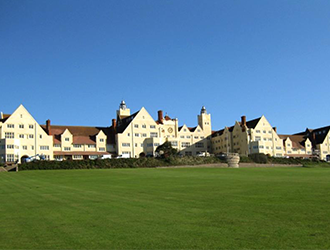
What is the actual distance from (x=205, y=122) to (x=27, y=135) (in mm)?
52338

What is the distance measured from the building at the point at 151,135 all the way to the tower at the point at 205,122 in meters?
0.94

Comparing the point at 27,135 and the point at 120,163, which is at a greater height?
the point at 27,135

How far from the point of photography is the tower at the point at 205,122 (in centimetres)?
11500

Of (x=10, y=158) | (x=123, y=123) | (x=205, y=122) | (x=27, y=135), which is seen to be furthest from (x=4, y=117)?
(x=205, y=122)

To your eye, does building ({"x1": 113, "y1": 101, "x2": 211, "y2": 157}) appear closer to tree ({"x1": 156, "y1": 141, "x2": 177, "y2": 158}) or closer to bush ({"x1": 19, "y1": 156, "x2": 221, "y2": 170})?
tree ({"x1": 156, "y1": 141, "x2": 177, "y2": 158})

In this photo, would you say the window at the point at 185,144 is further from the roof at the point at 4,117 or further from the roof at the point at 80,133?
the roof at the point at 4,117

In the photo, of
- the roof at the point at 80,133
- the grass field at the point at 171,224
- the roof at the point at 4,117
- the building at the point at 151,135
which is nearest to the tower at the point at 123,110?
the building at the point at 151,135

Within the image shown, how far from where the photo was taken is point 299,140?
390 feet

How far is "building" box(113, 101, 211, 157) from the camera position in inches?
3693

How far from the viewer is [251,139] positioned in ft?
339

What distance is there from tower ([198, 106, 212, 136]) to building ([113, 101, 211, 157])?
0.94m

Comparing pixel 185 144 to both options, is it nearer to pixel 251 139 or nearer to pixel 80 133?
pixel 251 139

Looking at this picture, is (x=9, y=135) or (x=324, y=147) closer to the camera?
(x=9, y=135)

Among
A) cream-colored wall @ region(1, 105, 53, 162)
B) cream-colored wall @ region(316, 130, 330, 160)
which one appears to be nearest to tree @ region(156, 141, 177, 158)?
cream-colored wall @ region(1, 105, 53, 162)
